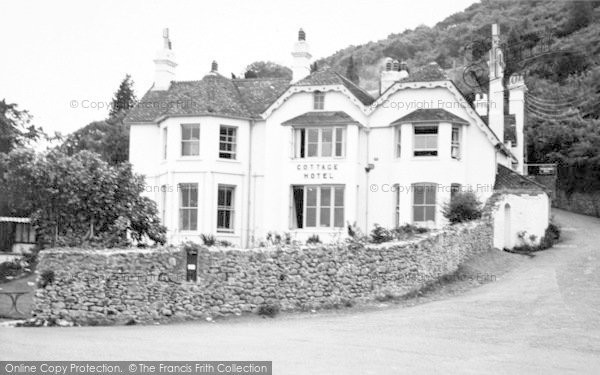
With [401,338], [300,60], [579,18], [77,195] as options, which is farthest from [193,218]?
[579,18]

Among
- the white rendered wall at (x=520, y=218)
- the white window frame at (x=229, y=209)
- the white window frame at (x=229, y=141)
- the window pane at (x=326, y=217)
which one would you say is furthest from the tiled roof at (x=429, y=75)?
the white window frame at (x=229, y=209)

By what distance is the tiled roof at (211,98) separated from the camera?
130 ft

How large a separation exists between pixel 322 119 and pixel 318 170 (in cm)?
231

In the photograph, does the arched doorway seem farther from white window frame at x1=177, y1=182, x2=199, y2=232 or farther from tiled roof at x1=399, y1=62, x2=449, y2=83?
white window frame at x1=177, y1=182, x2=199, y2=232

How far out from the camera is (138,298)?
25.0 metres

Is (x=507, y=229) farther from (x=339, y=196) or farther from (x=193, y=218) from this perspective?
(x=193, y=218)

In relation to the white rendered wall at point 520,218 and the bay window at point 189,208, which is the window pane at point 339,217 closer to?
the bay window at point 189,208

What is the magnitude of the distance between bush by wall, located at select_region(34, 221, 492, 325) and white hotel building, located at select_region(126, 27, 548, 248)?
33.3 ft

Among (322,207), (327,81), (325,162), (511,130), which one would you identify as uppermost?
(327,81)

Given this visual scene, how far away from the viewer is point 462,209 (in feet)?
112

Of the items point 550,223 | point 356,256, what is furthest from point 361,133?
point 356,256

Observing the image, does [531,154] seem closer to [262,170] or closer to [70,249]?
[262,170]

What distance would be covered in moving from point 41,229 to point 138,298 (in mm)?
11040

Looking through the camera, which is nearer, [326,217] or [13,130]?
[326,217]
